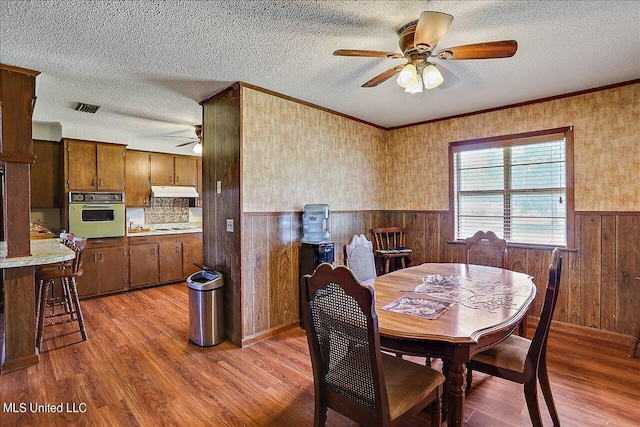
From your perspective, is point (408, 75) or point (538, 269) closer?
point (408, 75)

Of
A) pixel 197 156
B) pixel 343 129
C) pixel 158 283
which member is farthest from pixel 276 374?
pixel 197 156

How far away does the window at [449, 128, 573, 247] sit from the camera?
3.46 meters

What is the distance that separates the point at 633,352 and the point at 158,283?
5.90 metres

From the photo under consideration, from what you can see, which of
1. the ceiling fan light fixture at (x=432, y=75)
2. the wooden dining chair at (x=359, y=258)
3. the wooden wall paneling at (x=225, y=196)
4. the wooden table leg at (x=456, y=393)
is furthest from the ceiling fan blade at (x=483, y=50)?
the wooden wall paneling at (x=225, y=196)

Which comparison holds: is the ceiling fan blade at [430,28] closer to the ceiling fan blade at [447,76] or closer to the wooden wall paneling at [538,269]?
the ceiling fan blade at [447,76]

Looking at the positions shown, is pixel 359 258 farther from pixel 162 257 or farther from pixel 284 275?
pixel 162 257

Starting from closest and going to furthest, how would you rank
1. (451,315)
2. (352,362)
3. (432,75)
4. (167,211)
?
(352,362) → (451,315) → (432,75) → (167,211)

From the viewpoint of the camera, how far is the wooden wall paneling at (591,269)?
3.24 metres

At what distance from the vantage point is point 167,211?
6.00m

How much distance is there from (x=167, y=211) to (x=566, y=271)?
612 centimetres

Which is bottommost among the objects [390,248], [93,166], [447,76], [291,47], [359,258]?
[390,248]

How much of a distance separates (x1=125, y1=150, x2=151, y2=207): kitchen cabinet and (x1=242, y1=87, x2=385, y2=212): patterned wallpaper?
326 cm

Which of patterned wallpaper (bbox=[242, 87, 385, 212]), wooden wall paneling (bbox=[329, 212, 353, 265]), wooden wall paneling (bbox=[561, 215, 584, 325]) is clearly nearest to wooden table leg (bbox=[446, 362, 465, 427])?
patterned wallpaper (bbox=[242, 87, 385, 212])

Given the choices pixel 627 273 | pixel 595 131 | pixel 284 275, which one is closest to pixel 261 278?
pixel 284 275
